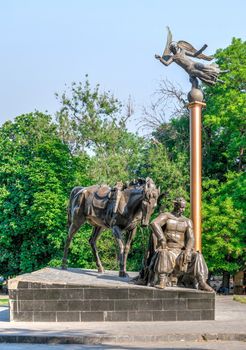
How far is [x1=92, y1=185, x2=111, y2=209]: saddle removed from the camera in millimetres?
16828

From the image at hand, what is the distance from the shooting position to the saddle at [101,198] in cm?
1683

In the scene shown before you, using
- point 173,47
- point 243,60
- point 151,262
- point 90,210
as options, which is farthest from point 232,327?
point 243,60

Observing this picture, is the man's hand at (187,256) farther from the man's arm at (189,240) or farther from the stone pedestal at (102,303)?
the stone pedestal at (102,303)

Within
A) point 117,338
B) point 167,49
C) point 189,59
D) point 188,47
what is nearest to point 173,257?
point 117,338

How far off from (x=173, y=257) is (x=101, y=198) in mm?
2958

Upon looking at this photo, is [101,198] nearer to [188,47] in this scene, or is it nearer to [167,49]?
[167,49]

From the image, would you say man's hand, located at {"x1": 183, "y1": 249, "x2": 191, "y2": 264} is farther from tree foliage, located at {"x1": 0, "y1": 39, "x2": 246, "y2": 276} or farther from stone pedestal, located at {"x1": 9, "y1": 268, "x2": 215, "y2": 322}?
tree foliage, located at {"x1": 0, "y1": 39, "x2": 246, "y2": 276}

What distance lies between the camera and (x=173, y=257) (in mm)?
14984

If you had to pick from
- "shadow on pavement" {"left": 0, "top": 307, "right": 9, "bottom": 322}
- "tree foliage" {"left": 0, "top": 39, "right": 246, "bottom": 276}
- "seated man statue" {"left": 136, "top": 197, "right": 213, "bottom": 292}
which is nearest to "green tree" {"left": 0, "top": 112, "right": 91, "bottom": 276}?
"tree foliage" {"left": 0, "top": 39, "right": 246, "bottom": 276}

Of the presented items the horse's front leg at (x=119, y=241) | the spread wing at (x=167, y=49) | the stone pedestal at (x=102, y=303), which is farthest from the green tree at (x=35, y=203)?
the stone pedestal at (x=102, y=303)

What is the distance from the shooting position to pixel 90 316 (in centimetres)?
1468

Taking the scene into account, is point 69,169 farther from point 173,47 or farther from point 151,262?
point 151,262

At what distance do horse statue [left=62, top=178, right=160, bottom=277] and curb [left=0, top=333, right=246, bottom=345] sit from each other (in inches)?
144

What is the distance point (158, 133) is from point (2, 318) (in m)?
23.9
